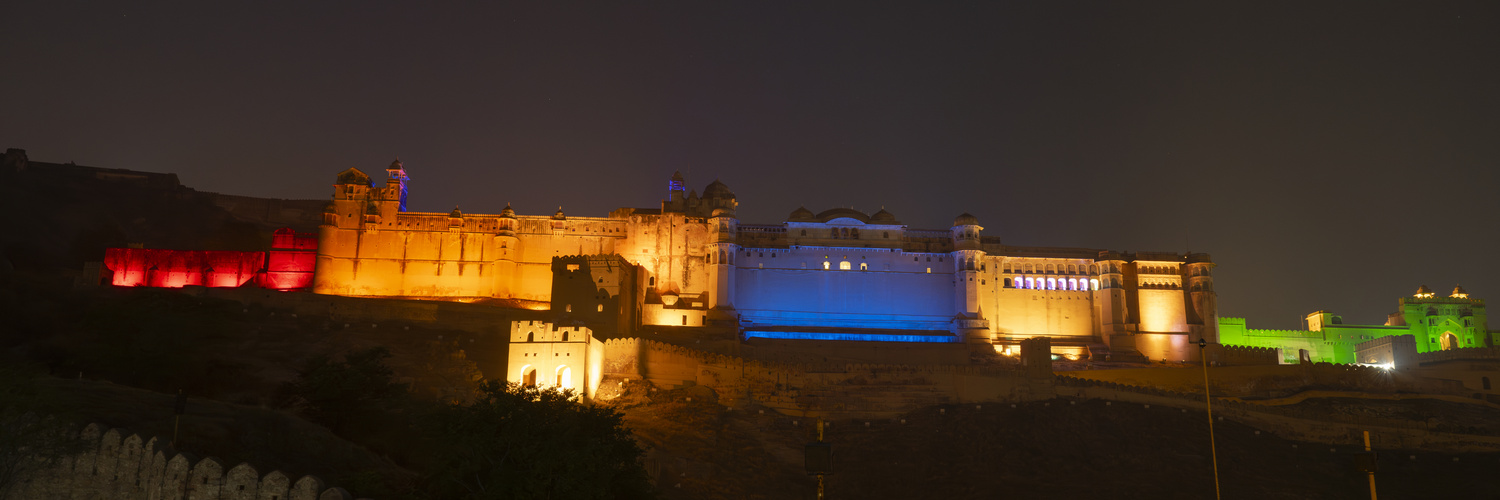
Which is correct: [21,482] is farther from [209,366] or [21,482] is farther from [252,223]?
[252,223]

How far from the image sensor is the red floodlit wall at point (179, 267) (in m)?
61.5

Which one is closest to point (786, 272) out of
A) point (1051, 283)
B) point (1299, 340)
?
point (1051, 283)

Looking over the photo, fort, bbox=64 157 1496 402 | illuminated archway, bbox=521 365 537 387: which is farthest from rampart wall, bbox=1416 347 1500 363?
illuminated archway, bbox=521 365 537 387

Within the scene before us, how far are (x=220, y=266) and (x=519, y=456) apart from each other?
5137cm

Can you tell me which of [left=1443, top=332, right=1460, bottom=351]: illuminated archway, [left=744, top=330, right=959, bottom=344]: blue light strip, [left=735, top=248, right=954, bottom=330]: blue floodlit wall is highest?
[left=735, top=248, right=954, bottom=330]: blue floodlit wall

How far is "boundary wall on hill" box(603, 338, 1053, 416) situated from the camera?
1844 inches

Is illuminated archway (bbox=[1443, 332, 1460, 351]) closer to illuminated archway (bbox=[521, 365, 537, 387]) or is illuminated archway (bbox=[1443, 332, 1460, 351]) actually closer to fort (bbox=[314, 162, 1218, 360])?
fort (bbox=[314, 162, 1218, 360])

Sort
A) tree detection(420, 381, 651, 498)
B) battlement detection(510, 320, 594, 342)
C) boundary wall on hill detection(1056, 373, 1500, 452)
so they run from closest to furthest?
tree detection(420, 381, 651, 498)
battlement detection(510, 320, 594, 342)
boundary wall on hill detection(1056, 373, 1500, 452)

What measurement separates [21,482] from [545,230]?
170 feet

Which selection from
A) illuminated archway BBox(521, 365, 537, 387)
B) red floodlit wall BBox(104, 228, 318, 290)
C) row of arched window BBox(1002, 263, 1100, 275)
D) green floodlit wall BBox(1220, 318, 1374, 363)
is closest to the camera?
illuminated archway BBox(521, 365, 537, 387)

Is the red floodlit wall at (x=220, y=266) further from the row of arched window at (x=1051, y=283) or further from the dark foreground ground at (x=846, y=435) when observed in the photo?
the row of arched window at (x=1051, y=283)

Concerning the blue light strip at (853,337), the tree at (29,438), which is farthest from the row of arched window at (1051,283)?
the tree at (29,438)

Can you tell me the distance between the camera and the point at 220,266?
64.9 m

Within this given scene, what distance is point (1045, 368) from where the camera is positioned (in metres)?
50.0
